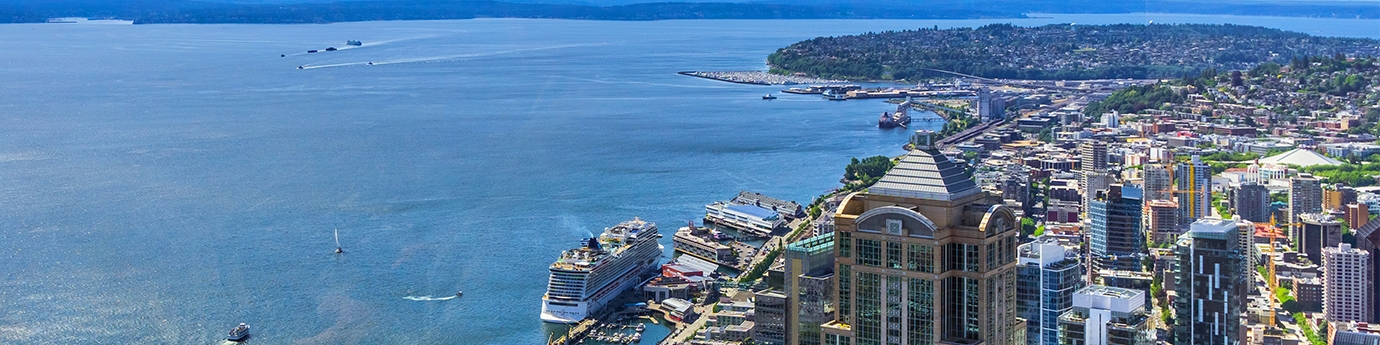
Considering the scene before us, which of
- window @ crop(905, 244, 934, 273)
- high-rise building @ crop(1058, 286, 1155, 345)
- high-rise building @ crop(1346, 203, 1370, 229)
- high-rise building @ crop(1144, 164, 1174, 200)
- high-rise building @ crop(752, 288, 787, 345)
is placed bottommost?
high-rise building @ crop(1346, 203, 1370, 229)

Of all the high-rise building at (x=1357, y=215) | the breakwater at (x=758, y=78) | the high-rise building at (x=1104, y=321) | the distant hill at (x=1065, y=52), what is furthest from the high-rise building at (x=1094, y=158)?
the breakwater at (x=758, y=78)

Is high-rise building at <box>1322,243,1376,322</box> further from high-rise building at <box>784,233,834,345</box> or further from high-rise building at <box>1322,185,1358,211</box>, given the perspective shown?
high-rise building at <box>784,233,834,345</box>

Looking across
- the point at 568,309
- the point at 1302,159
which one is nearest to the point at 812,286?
the point at 568,309

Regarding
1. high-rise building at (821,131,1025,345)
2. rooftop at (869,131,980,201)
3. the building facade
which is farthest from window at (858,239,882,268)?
the building facade

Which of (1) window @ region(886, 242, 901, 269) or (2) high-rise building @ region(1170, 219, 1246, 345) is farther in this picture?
(2) high-rise building @ region(1170, 219, 1246, 345)

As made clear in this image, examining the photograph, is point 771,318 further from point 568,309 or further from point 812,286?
point 568,309

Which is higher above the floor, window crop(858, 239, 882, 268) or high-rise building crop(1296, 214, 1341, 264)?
window crop(858, 239, 882, 268)

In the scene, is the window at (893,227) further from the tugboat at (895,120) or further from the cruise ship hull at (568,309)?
the tugboat at (895,120)

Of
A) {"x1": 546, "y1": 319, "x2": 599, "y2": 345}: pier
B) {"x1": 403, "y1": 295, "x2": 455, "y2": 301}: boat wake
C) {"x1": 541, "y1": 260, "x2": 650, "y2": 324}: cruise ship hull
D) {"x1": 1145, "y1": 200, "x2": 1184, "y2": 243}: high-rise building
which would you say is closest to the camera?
{"x1": 546, "y1": 319, "x2": 599, "y2": 345}: pier
